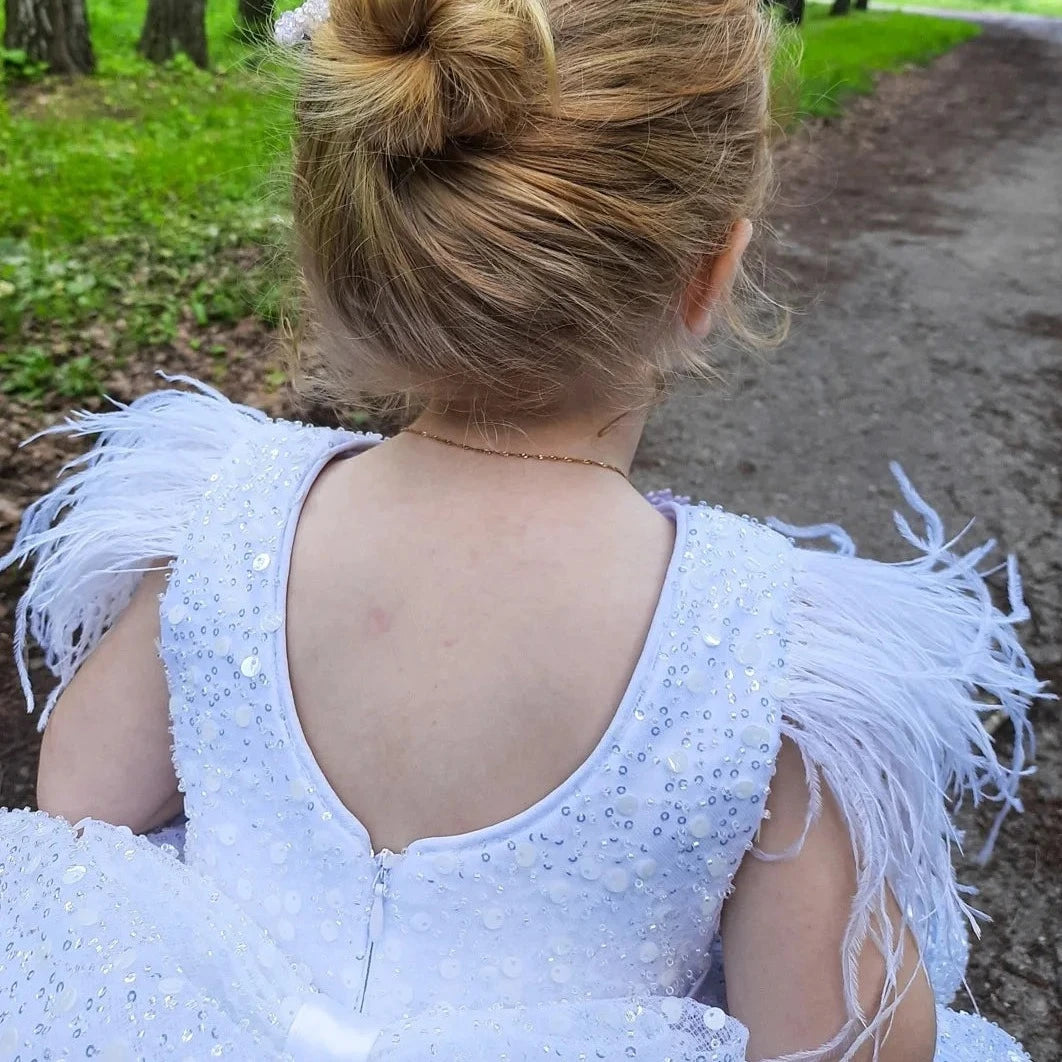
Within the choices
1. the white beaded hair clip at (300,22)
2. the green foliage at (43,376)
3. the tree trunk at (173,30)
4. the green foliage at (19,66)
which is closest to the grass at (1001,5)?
the tree trunk at (173,30)

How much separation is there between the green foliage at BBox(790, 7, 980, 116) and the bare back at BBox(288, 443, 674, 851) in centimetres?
737

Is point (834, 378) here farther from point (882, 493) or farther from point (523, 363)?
point (523, 363)

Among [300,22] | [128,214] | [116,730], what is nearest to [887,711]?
[116,730]

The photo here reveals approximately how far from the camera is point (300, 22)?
1.15 meters

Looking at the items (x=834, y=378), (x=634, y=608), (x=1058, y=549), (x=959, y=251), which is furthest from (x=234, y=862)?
(x=959, y=251)

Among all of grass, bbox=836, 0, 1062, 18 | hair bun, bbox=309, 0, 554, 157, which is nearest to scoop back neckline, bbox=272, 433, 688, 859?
hair bun, bbox=309, 0, 554, 157

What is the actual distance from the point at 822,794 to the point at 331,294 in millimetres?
684

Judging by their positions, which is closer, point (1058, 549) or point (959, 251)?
point (1058, 549)

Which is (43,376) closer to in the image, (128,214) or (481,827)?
(128,214)

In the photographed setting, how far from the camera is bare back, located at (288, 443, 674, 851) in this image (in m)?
0.97

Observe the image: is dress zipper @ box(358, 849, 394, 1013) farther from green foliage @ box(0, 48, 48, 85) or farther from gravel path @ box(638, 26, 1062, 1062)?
green foliage @ box(0, 48, 48, 85)

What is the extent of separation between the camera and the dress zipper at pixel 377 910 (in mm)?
1003

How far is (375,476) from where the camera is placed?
3.53 ft

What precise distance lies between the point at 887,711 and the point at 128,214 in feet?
14.4
